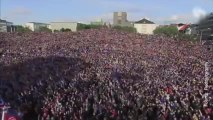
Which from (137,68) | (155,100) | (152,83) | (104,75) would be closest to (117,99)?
(155,100)

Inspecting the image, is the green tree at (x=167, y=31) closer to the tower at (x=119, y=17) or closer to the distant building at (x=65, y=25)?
the tower at (x=119, y=17)

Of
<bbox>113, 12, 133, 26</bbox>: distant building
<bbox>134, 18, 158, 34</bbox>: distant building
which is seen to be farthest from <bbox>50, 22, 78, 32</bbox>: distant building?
<bbox>134, 18, 158, 34</bbox>: distant building

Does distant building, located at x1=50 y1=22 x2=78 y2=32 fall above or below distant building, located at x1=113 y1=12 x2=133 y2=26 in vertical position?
below

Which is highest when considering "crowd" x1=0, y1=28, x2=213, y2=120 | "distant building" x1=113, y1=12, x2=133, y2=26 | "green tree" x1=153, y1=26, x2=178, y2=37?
"crowd" x1=0, y1=28, x2=213, y2=120

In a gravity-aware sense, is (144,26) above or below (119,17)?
below

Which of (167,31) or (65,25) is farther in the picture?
(65,25)

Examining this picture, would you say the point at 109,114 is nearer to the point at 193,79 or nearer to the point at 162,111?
the point at 162,111

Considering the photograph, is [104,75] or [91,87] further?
[104,75]

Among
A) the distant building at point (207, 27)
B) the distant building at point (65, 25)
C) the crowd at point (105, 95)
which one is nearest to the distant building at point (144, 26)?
the distant building at point (65, 25)

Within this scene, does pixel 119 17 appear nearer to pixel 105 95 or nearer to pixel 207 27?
pixel 207 27

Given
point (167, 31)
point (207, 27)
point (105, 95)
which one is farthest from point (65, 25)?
point (105, 95)

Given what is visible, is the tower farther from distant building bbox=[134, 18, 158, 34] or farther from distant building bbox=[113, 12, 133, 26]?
distant building bbox=[134, 18, 158, 34]
